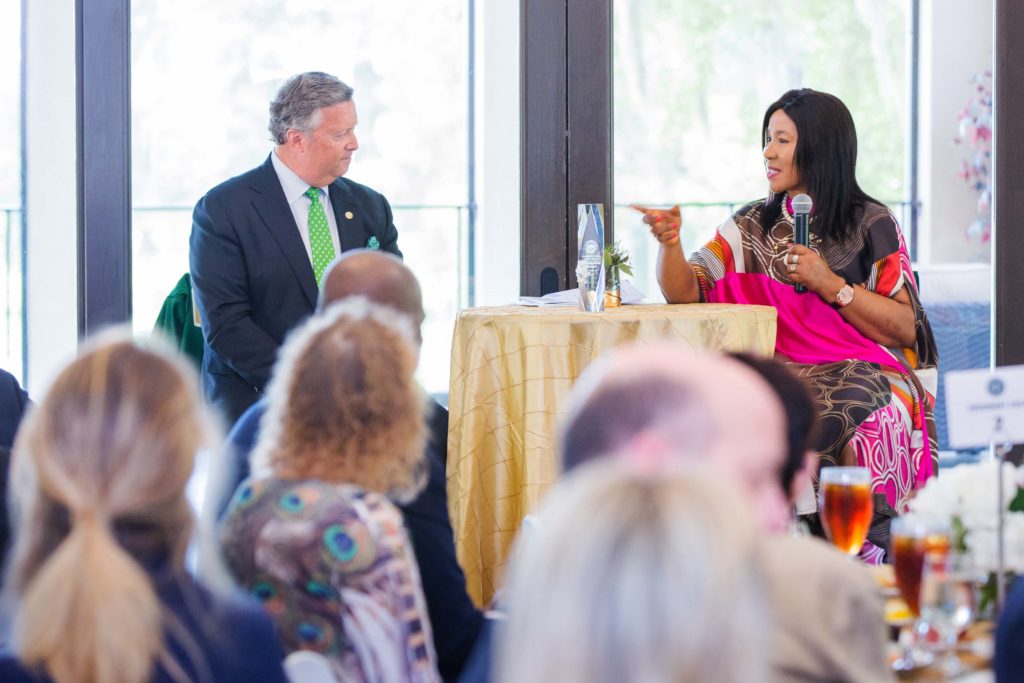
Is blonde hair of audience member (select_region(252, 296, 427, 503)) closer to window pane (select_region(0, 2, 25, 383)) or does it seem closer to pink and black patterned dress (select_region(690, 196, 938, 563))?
pink and black patterned dress (select_region(690, 196, 938, 563))

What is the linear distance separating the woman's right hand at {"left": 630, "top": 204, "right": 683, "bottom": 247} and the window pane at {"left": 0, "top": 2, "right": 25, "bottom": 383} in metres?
2.08

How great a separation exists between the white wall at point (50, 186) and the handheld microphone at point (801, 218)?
2.37 meters

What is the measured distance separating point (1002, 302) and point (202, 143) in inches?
117

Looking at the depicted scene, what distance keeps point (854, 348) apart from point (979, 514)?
2.33m

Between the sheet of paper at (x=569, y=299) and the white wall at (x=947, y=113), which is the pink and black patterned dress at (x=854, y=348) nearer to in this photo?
the sheet of paper at (x=569, y=299)

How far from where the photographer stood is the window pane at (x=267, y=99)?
4.52 m

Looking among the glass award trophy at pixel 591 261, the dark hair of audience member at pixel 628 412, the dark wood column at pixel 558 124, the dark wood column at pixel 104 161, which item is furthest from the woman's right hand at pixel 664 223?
the dark hair of audience member at pixel 628 412

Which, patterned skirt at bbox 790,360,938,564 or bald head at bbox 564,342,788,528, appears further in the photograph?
patterned skirt at bbox 790,360,938,564

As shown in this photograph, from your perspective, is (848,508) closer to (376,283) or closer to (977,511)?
(977,511)

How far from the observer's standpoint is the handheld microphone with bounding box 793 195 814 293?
3854 mm

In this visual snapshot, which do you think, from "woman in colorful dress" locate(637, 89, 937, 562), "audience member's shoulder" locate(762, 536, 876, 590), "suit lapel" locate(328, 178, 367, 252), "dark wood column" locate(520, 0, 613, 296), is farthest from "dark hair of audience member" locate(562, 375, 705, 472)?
"dark wood column" locate(520, 0, 613, 296)

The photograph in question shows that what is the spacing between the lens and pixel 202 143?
4574 millimetres

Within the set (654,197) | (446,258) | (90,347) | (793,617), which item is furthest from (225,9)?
(793,617)

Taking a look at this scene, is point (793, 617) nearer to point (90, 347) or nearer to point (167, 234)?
point (90, 347)
